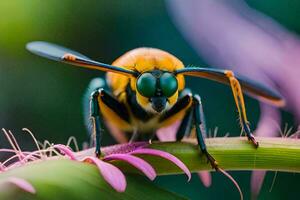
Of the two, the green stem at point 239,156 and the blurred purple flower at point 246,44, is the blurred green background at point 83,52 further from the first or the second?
the green stem at point 239,156

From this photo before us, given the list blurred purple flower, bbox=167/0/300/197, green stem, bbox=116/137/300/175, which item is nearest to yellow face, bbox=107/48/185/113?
green stem, bbox=116/137/300/175

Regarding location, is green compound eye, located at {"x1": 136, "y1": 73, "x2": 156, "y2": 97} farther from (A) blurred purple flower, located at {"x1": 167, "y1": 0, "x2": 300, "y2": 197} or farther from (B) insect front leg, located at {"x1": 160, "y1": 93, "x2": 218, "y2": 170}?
(A) blurred purple flower, located at {"x1": 167, "y1": 0, "x2": 300, "y2": 197}

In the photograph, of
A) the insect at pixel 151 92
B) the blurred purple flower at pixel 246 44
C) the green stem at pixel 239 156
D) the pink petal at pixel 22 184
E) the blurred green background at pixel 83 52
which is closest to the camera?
the pink petal at pixel 22 184

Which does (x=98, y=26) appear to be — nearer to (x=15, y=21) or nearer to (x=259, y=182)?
(x=15, y=21)

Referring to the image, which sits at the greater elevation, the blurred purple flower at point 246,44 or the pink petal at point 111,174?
the blurred purple flower at point 246,44

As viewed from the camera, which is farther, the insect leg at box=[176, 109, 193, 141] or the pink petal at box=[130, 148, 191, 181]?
the insect leg at box=[176, 109, 193, 141]

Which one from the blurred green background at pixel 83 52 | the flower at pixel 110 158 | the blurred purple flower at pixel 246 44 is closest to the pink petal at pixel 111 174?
the flower at pixel 110 158
